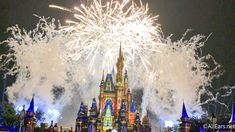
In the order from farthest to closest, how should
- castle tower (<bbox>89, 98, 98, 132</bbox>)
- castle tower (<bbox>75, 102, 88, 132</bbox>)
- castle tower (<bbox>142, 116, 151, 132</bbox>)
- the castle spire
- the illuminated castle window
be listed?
the castle spire, the illuminated castle window, castle tower (<bbox>142, 116, 151, 132</bbox>), castle tower (<bbox>89, 98, 98, 132</bbox>), castle tower (<bbox>75, 102, 88, 132</bbox>)

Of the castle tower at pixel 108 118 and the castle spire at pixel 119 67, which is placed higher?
the castle spire at pixel 119 67

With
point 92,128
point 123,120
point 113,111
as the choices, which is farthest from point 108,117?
point 92,128

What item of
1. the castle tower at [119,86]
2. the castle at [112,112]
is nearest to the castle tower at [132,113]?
the castle at [112,112]

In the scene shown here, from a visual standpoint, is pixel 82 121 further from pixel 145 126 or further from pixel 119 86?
pixel 119 86

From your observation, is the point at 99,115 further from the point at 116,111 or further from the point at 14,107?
the point at 14,107

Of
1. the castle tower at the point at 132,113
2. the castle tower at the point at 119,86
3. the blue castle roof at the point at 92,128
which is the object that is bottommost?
the blue castle roof at the point at 92,128

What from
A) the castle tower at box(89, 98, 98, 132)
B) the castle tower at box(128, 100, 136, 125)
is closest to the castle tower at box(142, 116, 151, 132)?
the castle tower at box(128, 100, 136, 125)

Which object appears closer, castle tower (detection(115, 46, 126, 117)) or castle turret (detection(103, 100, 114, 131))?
castle turret (detection(103, 100, 114, 131))

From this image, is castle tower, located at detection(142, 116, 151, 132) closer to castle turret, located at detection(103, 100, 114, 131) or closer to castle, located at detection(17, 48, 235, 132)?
castle, located at detection(17, 48, 235, 132)

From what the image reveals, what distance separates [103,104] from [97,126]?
10161mm

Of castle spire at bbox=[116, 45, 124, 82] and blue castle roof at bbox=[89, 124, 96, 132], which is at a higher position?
castle spire at bbox=[116, 45, 124, 82]

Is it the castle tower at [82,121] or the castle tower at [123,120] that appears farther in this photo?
the castle tower at [123,120]

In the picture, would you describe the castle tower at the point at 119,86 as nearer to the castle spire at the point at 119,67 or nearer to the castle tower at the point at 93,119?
the castle spire at the point at 119,67

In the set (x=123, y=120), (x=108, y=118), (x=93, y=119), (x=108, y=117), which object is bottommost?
(x=123, y=120)
